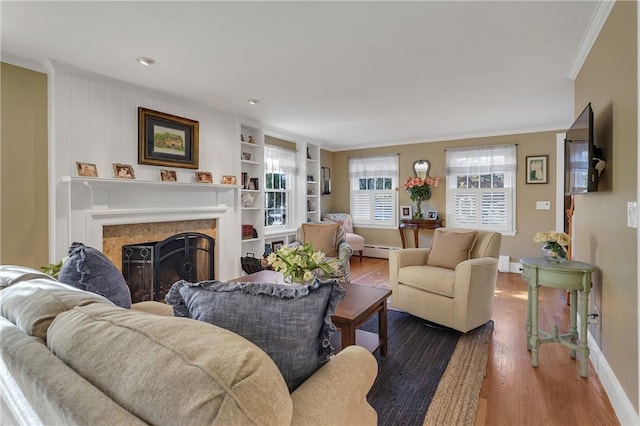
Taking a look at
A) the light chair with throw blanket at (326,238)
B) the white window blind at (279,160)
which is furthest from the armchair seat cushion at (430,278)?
the white window blind at (279,160)

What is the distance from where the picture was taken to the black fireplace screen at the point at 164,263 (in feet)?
11.5

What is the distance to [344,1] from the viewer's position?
1935 millimetres

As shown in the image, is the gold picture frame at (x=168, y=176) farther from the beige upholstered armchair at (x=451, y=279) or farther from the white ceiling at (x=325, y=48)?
the beige upholstered armchair at (x=451, y=279)

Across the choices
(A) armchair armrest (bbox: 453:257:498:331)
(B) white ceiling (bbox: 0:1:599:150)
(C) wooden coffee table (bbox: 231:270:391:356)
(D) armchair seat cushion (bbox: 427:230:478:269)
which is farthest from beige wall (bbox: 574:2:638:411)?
(C) wooden coffee table (bbox: 231:270:391:356)

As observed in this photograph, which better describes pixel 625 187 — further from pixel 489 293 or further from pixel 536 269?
pixel 489 293

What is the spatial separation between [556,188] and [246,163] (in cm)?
468

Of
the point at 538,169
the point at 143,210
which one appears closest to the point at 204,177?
the point at 143,210

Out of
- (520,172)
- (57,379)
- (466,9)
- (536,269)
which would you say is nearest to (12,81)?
(57,379)

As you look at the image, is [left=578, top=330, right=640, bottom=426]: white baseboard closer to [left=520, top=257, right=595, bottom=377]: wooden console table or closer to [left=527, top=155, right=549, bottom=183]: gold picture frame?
[left=520, top=257, right=595, bottom=377]: wooden console table

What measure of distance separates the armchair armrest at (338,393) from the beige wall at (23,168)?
294cm

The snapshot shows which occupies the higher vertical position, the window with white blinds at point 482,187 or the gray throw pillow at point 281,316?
the window with white blinds at point 482,187

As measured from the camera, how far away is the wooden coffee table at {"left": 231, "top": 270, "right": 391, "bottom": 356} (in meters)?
2.07

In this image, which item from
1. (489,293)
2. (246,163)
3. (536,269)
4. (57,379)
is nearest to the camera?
(57,379)

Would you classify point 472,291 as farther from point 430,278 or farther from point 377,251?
point 377,251
